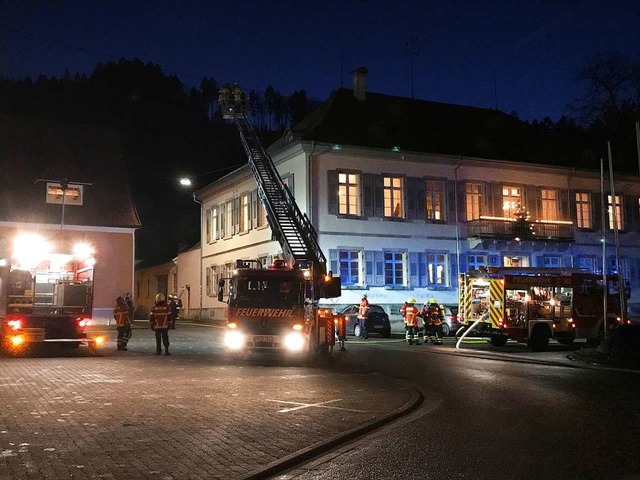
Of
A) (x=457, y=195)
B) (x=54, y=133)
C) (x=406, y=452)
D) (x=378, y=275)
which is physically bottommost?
(x=406, y=452)

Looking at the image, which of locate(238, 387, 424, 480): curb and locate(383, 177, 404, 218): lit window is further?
locate(383, 177, 404, 218): lit window

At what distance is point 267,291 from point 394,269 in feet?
60.9

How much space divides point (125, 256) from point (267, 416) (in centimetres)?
2850

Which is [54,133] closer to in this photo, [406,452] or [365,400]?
[365,400]

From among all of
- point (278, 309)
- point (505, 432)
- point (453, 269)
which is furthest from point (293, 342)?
point (453, 269)

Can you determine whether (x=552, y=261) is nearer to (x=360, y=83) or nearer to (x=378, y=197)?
(x=378, y=197)

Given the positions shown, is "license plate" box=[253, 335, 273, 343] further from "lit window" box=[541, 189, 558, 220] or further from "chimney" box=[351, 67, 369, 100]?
"lit window" box=[541, 189, 558, 220]

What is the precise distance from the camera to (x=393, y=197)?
121ft

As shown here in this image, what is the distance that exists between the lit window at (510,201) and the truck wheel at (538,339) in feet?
55.8

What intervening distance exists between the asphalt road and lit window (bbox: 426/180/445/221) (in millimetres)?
21611

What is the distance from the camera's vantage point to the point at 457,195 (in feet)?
125

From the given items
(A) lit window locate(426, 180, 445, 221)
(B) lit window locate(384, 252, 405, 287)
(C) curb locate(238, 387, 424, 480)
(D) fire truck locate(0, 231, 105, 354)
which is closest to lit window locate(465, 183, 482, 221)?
(A) lit window locate(426, 180, 445, 221)

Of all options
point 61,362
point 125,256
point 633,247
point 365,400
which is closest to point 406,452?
point 365,400

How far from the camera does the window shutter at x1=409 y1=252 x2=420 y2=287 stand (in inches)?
1428
